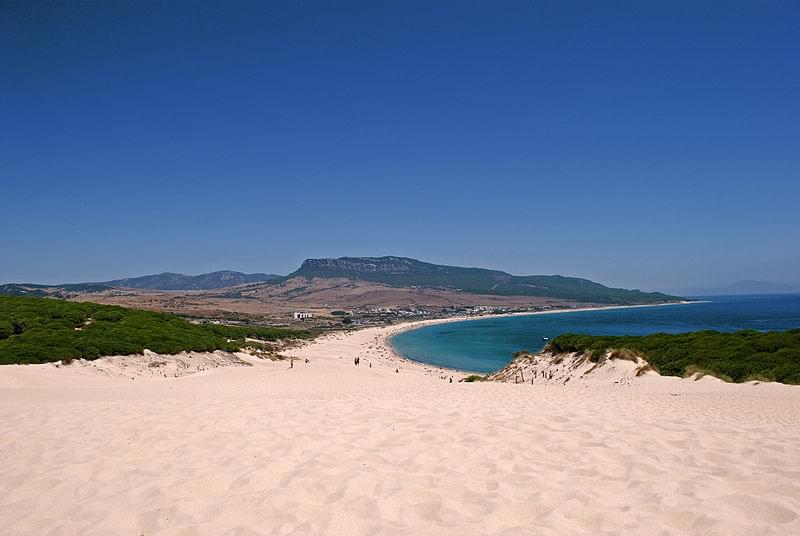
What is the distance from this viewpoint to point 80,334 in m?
26.6

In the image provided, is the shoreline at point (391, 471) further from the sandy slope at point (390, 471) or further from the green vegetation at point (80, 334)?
the green vegetation at point (80, 334)

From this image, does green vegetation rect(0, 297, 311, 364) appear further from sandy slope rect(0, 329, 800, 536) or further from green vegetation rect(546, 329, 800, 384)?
green vegetation rect(546, 329, 800, 384)

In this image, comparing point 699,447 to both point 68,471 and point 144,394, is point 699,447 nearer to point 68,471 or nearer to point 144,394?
point 68,471

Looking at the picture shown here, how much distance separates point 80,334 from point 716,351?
112 ft

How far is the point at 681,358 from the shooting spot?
75.4 feet

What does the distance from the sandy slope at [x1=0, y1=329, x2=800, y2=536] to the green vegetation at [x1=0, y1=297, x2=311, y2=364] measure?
16.4 metres

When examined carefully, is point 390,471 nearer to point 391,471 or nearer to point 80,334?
point 391,471

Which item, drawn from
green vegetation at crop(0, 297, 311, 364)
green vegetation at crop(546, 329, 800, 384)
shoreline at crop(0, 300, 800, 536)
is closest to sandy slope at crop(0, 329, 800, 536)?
shoreline at crop(0, 300, 800, 536)

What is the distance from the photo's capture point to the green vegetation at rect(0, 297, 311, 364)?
23.3 m

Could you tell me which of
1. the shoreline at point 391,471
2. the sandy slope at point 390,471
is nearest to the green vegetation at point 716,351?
the sandy slope at point 390,471

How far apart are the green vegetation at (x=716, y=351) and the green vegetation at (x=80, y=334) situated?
85.3ft

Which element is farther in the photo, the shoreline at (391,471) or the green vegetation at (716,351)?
the green vegetation at (716,351)

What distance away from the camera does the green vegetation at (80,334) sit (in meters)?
23.3

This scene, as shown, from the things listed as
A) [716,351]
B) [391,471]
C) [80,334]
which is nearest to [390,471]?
[391,471]
